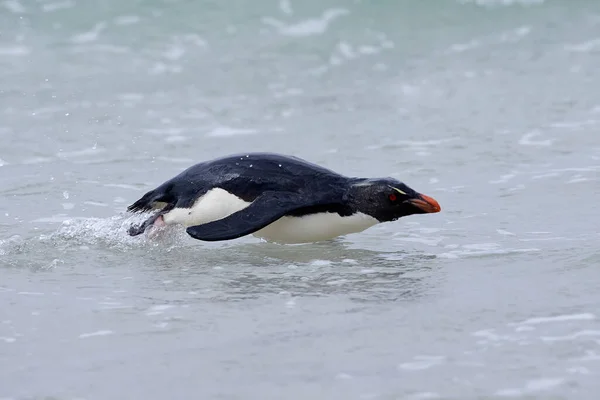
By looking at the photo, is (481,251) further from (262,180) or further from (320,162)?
(320,162)

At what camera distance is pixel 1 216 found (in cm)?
660

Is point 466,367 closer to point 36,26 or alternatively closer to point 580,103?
point 580,103

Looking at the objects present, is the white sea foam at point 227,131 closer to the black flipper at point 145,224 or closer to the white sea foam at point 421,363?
the black flipper at point 145,224

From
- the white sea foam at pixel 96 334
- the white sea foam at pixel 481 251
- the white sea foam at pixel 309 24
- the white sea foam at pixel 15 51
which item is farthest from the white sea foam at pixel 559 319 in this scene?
the white sea foam at pixel 15 51

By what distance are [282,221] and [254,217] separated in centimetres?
27

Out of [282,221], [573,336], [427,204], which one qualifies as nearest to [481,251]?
[427,204]

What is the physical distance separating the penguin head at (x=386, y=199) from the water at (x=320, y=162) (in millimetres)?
231

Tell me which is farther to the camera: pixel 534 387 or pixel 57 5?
pixel 57 5

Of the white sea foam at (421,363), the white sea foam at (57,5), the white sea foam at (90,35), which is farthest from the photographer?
the white sea foam at (57,5)

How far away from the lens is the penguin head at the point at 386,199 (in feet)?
18.3

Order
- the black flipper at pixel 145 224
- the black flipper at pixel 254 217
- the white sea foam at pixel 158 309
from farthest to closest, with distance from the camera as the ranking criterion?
the black flipper at pixel 145 224, the black flipper at pixel 254 217, the white sea foam at pixel 158 309

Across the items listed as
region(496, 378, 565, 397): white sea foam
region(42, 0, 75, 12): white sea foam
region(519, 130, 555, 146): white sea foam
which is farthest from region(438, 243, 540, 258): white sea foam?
region(42, 0, 75, 12): white sea foam

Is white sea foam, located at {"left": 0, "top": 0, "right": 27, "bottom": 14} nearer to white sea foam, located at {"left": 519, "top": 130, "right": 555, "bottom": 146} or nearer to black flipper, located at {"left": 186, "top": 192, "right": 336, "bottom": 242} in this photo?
white sea foam, located at {"left": 519, "top": 130, "right": 555, "bottom": 146}

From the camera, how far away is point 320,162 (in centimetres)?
826
